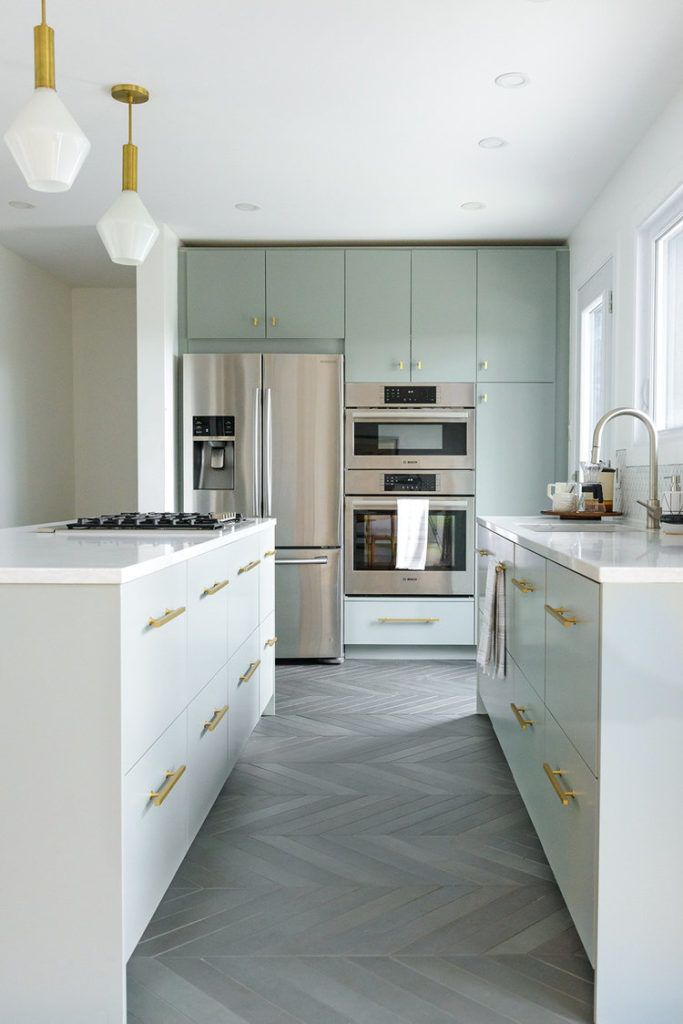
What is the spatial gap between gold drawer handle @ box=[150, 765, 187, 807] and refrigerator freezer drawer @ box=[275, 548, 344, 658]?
116 inches

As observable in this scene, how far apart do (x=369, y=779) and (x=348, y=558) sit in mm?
2145

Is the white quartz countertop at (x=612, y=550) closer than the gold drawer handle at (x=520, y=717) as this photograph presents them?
Yes

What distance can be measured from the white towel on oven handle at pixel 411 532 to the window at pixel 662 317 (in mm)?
1680

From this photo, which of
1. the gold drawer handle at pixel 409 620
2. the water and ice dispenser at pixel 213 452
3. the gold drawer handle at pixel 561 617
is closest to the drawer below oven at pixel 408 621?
the gold drawer handle at pixel 409 620

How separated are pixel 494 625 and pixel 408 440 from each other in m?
2.23

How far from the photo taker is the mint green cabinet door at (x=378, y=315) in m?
4.97

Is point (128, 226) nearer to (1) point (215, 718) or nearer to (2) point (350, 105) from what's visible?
(2) point (350, 105)

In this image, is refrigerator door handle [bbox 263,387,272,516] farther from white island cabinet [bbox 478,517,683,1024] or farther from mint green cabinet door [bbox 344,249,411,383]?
white island cabinet [bbox 478,517,683,1024]

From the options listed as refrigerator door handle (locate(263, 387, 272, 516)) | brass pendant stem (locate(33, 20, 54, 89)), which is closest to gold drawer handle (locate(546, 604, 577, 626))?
brass pendant stem (locate(33, 20, 54, 89))

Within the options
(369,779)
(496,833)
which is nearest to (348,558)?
(369,779)

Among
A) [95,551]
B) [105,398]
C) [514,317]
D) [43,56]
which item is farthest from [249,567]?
[105,398]

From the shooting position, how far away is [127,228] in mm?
2479

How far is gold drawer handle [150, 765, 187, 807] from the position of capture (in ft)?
5.63

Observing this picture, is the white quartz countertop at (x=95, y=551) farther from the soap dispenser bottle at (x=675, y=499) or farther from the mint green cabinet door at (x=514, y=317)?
the mint green cabinet door at (x=514, y=317)
